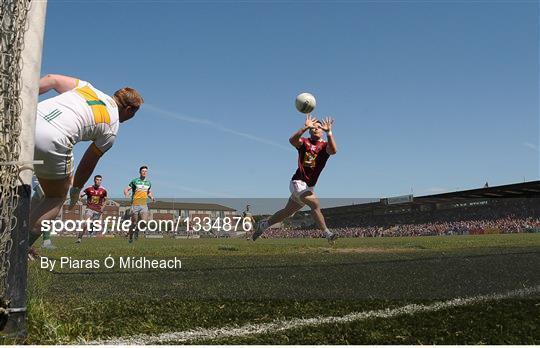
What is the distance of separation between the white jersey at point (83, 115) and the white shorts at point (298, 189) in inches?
216

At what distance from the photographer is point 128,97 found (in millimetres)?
4375

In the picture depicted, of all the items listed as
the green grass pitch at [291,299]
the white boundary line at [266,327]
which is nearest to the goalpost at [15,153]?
the green grass pitch at [291,299]

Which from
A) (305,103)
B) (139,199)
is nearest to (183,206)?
(139,199)

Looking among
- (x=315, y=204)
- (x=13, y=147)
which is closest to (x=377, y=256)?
(x=315, y=204)

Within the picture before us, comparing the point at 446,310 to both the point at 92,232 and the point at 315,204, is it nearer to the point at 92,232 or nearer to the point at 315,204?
the point at 315,204

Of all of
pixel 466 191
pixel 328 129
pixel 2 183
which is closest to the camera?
pixel 2 183

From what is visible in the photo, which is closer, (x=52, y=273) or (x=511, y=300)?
(x=511, y=300)

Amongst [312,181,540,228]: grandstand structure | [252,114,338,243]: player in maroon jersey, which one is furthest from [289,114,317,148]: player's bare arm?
[312,181,540,228]: grandstand structure

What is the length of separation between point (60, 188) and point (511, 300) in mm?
4236

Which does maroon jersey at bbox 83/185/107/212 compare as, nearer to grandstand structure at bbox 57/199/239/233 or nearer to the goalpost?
grandstand structure at bbox 57/199/239/233

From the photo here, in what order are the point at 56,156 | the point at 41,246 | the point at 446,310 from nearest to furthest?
the point at 446,310
the point at 56,156
the point at 41,246

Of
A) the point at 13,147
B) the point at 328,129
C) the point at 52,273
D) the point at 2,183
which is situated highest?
the point at 328,129

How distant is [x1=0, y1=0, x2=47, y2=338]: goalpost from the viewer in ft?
8.71

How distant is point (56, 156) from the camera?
389 centimetres
